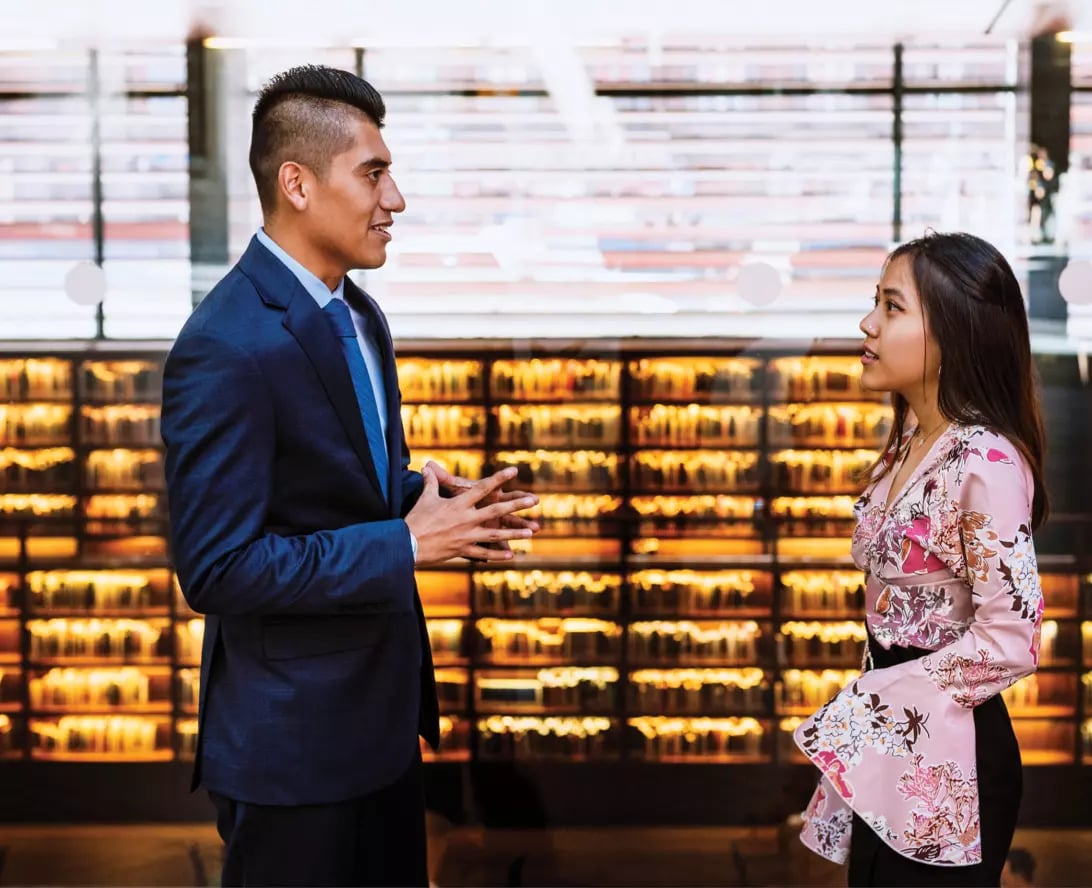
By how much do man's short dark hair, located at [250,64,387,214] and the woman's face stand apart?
3.05 ft

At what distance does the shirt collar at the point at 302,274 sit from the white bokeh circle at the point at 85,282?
230 centimetres

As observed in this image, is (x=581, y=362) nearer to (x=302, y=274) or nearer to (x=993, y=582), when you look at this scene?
(x=302, y=274)

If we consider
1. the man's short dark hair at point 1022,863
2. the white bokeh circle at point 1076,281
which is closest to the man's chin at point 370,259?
the white bokeh circle at point 1076,281

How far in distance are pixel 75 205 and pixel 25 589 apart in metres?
1.40

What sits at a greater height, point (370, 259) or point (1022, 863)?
point (370, 259)

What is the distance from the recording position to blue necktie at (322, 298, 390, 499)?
171 cm

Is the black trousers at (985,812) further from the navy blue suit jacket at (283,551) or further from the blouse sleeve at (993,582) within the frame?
the navy blue suit jacket at (283,551)

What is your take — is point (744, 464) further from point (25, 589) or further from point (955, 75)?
point (25, 589)

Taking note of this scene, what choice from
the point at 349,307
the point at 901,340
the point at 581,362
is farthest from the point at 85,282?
the point at 901,340

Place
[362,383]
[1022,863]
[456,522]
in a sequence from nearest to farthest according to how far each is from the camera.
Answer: [456,522] → [362,383] → [1022,863]

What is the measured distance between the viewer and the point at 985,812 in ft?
5.65

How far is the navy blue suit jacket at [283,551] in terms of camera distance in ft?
5.05

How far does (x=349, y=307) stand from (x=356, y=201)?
0.66 ft

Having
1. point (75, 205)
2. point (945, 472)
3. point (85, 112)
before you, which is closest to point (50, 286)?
point (75, 205)
